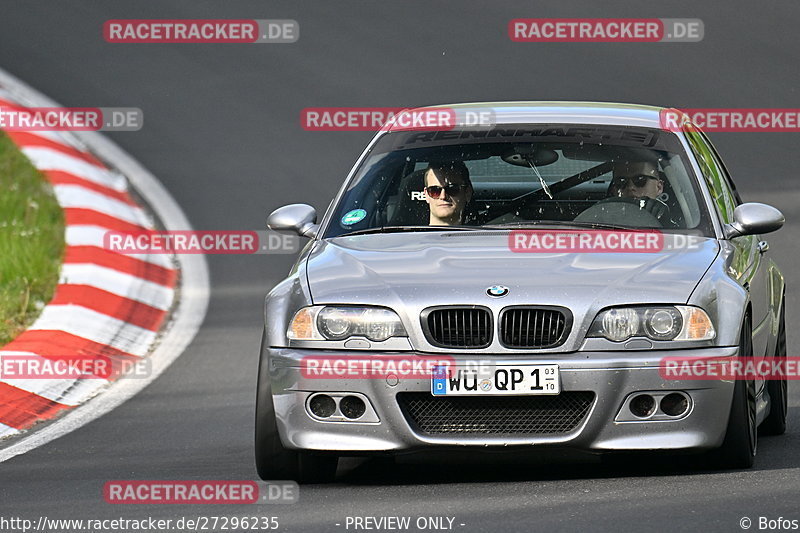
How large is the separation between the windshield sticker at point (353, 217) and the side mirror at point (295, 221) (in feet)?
0.53

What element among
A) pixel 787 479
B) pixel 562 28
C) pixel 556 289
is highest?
pixel 562 28

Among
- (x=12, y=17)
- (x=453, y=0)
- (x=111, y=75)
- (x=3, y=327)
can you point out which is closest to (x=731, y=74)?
(x=453, y=0)

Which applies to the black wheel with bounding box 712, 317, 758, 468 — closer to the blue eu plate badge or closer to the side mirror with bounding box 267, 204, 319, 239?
the blue eu plate badge

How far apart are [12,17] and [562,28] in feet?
21.8

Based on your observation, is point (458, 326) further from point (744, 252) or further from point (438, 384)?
point (744, 252)

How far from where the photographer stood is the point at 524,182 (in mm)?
8492

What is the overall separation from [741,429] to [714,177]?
1809 mm

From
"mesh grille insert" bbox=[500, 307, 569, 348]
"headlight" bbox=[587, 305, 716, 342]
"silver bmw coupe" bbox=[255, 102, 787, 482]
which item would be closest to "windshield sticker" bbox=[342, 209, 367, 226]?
"silver bmw coupe" bbox=[255, 102, 787, 482]

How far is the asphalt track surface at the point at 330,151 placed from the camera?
22.1ft

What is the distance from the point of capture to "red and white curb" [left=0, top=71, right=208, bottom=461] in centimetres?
968

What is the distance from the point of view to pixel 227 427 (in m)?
8.78

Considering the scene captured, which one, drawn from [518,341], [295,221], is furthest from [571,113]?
[518,341]

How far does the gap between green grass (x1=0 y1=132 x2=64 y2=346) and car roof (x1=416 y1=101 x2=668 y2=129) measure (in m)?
3.85

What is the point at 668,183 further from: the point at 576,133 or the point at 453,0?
the point at 453,0
